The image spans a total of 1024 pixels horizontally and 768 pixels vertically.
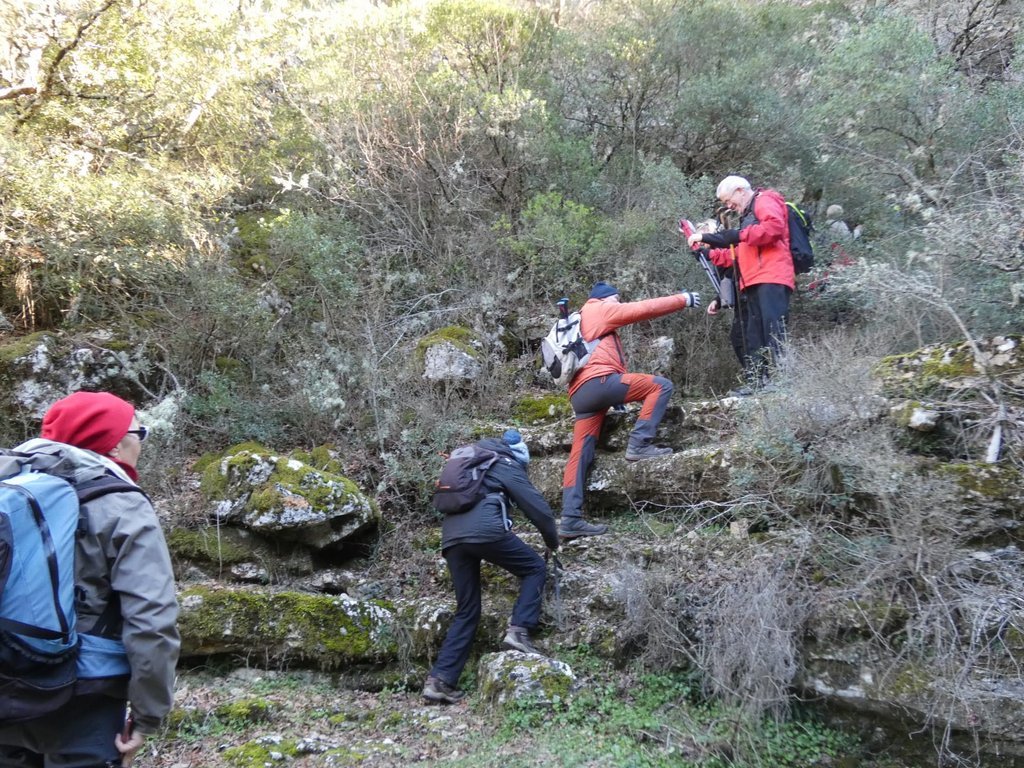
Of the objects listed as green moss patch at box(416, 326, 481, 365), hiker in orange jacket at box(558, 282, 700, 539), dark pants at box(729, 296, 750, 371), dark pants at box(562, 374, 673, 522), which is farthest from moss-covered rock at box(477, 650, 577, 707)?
green moss patch at box(416, 326, 481, 365)

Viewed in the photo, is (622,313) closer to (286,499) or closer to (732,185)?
(732,185)

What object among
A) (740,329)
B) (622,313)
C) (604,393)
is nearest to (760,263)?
(740,329)

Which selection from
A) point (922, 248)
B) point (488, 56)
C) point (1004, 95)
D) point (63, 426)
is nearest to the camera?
point (63, 426)

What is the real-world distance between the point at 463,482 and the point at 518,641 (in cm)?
123

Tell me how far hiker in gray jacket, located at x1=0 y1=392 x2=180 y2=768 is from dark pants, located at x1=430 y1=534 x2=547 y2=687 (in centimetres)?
267

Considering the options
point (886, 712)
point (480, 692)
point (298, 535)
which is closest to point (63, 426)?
point (480, 692)

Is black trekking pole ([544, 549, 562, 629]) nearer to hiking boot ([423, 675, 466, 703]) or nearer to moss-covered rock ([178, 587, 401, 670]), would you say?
hiking boot ([423, 675, 466, 703])

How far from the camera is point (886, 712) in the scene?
13.3 ft

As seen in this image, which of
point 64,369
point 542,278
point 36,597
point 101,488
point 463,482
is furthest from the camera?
point 542,278

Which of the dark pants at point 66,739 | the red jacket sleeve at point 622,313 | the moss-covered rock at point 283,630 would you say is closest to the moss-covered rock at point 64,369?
the moss-covered rock at point 283,630

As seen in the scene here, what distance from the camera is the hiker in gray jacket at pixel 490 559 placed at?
4.85 meters

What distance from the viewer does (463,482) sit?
485 centimetres

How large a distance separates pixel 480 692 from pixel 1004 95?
313 inches

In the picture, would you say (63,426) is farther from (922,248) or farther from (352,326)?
(922,248)
